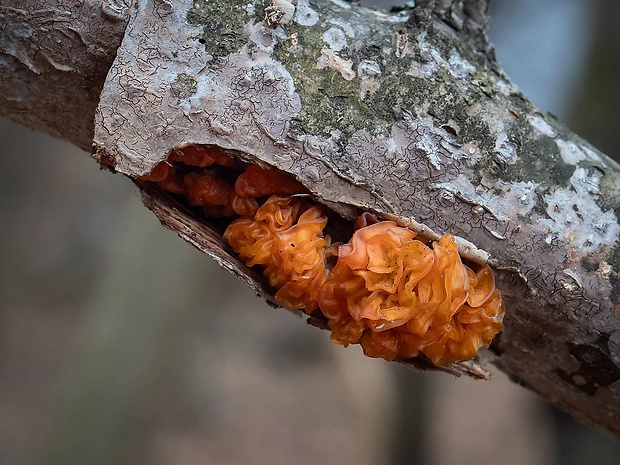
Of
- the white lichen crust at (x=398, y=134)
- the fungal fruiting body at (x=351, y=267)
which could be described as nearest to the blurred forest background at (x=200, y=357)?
the fungal fruiting body at (x=351, y=267)

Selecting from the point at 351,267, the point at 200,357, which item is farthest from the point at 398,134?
the point at 200,357

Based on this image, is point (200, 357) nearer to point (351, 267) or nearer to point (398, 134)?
point (351, 267)

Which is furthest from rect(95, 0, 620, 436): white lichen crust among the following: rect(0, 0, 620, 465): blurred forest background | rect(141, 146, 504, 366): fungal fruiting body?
rect(0, 0, 620, 465): blurred forest background

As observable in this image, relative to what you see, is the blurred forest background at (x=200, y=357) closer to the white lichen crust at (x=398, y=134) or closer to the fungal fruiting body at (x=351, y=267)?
the fungal fruiting body at (x=351, y=267)

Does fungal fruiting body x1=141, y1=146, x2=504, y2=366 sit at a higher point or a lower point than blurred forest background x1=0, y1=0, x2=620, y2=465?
higher

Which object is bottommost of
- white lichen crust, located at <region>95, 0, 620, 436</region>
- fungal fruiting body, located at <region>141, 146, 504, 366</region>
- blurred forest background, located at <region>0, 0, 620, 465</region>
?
blurred forest background, located at <region>0, 0, 620, 465</region>

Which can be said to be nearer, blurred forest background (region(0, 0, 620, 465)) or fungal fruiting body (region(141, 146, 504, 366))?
fungal fruiting body (region(141, 146, 504, 366))

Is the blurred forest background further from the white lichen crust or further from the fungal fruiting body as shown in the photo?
the white lichen crust
